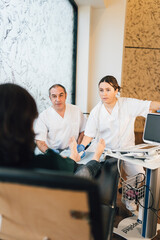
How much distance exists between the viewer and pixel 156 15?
3654 mm

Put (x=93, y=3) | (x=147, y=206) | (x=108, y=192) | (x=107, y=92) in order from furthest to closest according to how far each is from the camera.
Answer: (x=93, y=3) → (x=107, y=92) → (x=147, y=206) → (x=108, y=192)

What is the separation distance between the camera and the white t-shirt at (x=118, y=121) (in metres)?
2.01

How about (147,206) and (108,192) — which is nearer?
(108,192)

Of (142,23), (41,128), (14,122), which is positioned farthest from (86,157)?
(142,23)

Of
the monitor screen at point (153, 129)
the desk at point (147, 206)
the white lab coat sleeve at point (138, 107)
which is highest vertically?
the white lab coat sleeve at point (138, 107)

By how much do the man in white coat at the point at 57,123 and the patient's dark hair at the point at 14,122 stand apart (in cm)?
A: 135

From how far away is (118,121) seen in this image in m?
2.01

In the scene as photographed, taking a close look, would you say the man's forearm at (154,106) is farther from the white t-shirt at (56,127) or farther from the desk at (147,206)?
the white t-shirt at (56,127)

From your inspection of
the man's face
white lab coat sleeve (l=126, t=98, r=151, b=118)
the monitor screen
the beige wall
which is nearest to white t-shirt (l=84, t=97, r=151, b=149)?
white lab coat sleeve (l=126, t=98, r=151, b=118)

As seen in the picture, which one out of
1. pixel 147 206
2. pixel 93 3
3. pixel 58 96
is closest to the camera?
pixel 147 206

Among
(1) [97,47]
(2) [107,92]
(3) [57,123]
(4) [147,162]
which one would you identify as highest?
(1) [97,47]

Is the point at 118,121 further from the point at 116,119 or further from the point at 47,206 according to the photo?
the point at 47,206

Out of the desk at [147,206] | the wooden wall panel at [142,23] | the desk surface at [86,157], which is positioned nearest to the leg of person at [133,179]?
the desk at [147,206]

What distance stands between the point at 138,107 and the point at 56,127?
84 centimetres
